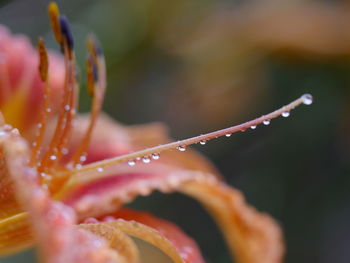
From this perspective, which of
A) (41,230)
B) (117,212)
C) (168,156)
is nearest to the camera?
(41,230)

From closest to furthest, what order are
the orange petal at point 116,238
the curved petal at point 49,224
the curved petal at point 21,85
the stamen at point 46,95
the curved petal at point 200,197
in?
1. the curved petal at point 49,224
2. the orange petal at point 116,238
3. the stamen at point 46,95
4. the curved petal at point 200,197
5. the curved petal at point 21,85

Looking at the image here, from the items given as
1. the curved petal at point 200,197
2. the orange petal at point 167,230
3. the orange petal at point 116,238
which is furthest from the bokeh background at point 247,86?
the orange petal at point 116,238

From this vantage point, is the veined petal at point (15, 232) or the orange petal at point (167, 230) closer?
the veined petal at point (15, 232)

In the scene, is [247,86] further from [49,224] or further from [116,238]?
[49,224]

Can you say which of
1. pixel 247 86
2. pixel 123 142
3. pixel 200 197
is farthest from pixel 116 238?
pixel 247 86

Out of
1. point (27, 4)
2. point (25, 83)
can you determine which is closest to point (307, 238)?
point (27, 4)

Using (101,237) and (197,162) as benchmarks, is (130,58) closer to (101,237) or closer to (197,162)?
(197,162)

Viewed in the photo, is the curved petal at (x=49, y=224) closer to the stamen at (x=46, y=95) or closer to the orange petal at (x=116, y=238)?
the orange petal at (x=116, y=238)
